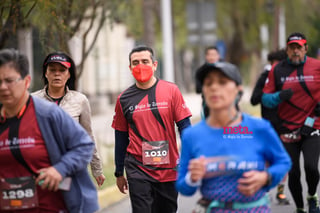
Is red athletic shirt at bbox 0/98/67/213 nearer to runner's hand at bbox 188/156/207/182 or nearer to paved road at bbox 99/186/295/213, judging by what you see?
runner's hand at bbox 188/156/207/182

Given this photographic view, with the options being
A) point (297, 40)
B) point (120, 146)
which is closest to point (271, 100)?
point (297, 40)

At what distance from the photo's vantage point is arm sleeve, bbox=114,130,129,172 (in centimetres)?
738

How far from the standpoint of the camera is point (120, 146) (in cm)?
742

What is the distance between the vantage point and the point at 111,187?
38.5 feet

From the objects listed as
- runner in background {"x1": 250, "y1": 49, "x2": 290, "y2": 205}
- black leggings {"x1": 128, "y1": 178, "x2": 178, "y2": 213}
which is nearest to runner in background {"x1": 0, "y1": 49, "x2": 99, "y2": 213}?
black leggings {"x1": 128, "y1": 178, "x2": 178, "y2": 213}

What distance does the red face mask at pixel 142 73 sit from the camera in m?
7.21

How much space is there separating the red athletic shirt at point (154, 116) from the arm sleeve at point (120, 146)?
0.46ft

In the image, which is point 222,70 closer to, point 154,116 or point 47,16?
point 154,116

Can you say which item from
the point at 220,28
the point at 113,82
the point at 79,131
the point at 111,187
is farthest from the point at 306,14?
the point at 79,131

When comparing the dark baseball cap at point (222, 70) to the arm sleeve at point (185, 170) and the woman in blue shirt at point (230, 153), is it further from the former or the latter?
the arm sleeve at point (185, 170)

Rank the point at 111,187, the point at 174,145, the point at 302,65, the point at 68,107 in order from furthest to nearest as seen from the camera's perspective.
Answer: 1. the point at 111,187
2. the point at 302,65
3. the point at 174,145
4. the point at 68,107

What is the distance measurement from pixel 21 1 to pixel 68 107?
8.69 ft

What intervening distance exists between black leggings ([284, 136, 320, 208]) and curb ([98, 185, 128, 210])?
3147 millimetres

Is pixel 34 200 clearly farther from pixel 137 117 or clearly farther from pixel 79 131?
pixel 137 117
